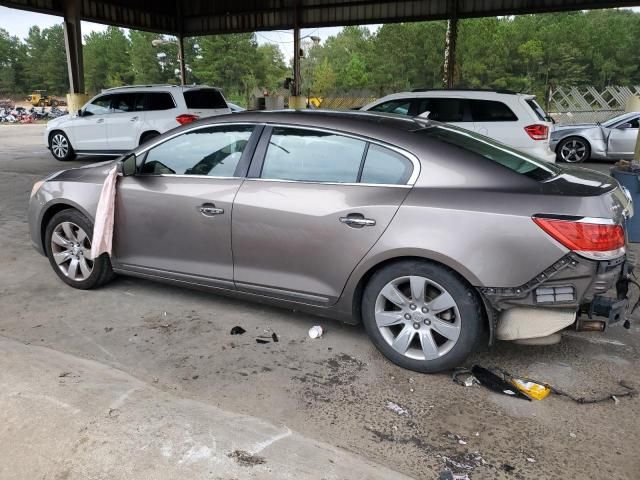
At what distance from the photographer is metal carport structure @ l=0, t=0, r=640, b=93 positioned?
1648 centimetres

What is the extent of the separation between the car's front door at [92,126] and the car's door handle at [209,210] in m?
9.78

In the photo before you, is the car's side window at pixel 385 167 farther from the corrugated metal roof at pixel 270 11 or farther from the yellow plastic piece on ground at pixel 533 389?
the corrugated metal roof at pixel 270 11

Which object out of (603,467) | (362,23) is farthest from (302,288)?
(362,23)

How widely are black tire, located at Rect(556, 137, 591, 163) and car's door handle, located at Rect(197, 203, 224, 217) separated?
11.4 meters

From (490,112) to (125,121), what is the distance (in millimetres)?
7962

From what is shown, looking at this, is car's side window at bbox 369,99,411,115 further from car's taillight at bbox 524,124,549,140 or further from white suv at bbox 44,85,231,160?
white suv at bbox 44,85,231,160

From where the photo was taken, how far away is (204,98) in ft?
39.4

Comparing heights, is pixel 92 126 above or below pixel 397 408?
above

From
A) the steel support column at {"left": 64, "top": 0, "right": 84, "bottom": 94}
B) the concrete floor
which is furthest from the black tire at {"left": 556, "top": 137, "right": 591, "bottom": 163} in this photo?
the steel support column at {"left": 64, "top": 0, "right": 84, "bottom": 94}

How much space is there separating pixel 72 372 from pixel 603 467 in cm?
289

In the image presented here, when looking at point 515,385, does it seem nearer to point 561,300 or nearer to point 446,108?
point 561,300

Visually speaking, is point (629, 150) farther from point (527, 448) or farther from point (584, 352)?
point (527, 448)

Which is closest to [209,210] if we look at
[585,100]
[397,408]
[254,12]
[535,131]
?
[397,408]

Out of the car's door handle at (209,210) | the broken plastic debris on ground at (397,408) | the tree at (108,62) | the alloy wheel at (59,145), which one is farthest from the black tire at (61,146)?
the tree at (108,62)
